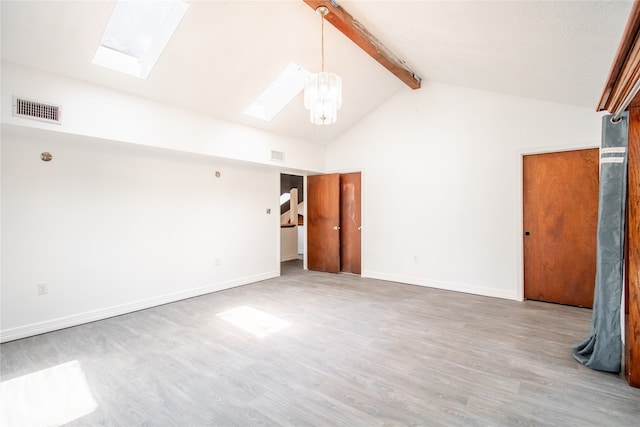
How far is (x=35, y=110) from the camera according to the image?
2791mm

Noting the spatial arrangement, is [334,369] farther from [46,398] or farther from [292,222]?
[292,222]

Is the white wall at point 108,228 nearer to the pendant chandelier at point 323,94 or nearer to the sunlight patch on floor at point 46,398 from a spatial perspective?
the sunlight patch on floor at point 46,398

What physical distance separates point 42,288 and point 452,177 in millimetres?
5498

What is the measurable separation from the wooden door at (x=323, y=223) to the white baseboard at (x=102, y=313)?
71.4 inches

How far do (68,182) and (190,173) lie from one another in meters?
1.45

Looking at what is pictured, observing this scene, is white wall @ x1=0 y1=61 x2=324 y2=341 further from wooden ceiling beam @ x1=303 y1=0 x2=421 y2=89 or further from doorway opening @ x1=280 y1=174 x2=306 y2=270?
doorway opening @ x1=280 y1=174 x2=306 y2=270

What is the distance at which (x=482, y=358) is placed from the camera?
8.34 feet

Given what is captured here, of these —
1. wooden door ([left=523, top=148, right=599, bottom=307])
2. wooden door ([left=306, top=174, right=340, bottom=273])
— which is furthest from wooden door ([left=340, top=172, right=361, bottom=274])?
wooden door ([left=523, top=148, right=599, bottom=307])

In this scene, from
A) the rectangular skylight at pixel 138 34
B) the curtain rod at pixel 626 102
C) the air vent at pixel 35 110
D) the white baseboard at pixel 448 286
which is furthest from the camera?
the white baseboard at pixel 448 286

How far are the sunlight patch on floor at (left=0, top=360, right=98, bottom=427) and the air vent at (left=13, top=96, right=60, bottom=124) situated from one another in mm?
2260

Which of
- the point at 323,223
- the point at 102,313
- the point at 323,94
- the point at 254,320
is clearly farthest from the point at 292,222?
the point at 323,94

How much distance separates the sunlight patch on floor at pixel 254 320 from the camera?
317 centimetres

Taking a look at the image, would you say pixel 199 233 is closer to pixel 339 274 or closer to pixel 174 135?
pixel 174 135

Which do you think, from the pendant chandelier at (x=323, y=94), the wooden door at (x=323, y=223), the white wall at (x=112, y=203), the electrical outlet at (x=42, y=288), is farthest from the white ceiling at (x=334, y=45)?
the electrical outlet at (x=42, y=288)
